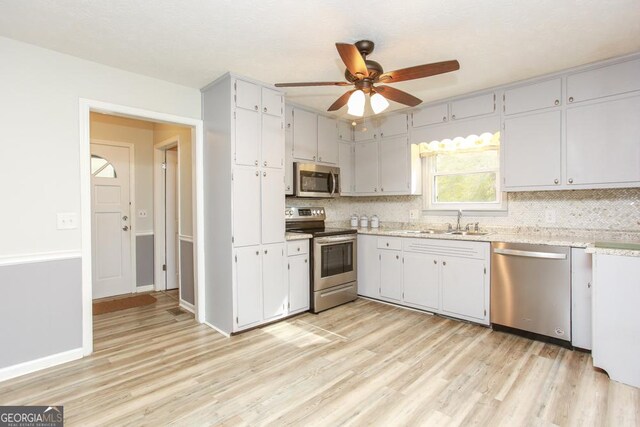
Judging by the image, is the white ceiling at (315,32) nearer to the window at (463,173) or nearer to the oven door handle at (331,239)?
the window at (463,173)

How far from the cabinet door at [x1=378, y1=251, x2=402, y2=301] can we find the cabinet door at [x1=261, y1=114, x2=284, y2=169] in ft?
5.57

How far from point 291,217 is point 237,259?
105 centimetres

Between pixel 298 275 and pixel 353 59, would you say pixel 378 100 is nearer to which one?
pixel 353 59

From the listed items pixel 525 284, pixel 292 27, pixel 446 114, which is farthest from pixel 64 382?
pixel 446 114

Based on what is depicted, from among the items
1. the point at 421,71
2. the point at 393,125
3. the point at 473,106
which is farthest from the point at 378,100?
the point at 393,125

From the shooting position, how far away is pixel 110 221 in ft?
14.6

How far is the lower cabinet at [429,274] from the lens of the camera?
10.6 feet

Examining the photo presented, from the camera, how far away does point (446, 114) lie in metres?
3.75

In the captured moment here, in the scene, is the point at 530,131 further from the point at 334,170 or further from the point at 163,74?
the point at 163,74

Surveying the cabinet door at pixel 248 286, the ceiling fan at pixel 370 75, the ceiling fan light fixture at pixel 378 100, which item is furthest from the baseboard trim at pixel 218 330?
the ceiling fan light fixture at pixel 378 100

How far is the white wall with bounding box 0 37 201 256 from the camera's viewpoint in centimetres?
236

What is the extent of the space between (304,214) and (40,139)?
262 centimetres

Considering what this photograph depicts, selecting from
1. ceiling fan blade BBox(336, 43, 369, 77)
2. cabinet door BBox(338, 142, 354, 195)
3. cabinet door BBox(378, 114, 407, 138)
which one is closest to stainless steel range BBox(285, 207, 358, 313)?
cabinet door BBox(338, 142, 354, 195)

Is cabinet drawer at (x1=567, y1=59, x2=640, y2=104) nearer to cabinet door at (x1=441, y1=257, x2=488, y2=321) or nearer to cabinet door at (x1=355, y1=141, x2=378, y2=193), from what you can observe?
cabinet door at (x1=441, y1=257, x2=488, y2=321)
